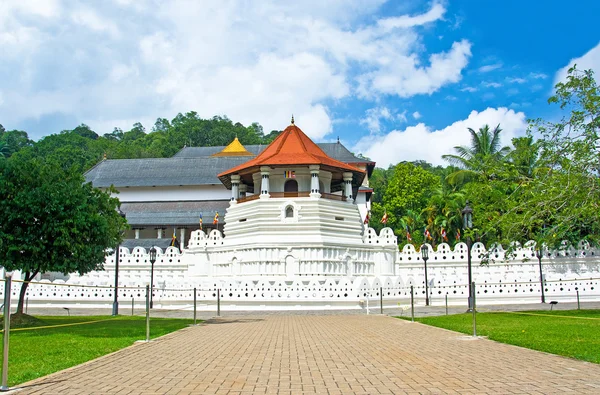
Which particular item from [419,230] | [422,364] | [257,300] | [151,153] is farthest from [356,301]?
[151,153]

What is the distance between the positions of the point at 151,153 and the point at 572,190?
80.9m

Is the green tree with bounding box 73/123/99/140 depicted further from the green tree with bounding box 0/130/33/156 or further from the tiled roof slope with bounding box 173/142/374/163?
the tiled roof slope with bounding box 173/142/374/163

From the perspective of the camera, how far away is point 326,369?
8.26m

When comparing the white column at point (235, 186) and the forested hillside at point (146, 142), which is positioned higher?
the forested hillside at point (146, 142)

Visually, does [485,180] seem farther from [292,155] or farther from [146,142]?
[146,142]

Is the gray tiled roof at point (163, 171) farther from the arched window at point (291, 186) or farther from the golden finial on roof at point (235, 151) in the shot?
the arched window at point (291, 186)

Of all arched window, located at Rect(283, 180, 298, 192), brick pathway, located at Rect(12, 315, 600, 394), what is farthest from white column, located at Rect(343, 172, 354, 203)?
brick pathway, located at Rect(12, 315, 600, 394)

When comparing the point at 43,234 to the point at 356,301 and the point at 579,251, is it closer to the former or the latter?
the point at 356,301

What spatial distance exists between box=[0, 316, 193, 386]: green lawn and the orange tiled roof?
65.0 feet

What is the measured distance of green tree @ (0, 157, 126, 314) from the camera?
1761 centimetres

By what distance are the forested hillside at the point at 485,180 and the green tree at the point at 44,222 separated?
79.8 inches

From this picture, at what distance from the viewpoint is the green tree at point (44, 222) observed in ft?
57.8

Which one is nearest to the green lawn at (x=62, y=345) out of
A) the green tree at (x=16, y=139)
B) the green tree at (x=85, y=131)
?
the green tree at (x=16, y=139)

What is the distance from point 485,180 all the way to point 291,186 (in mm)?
17371
